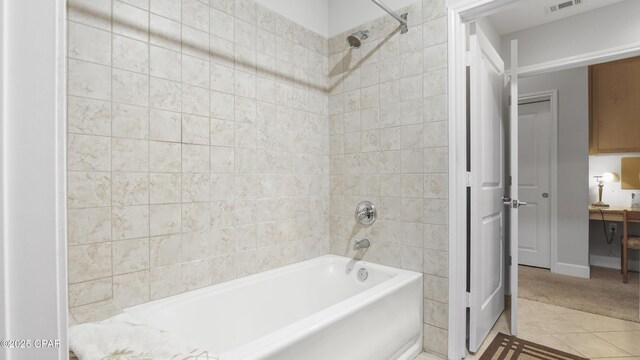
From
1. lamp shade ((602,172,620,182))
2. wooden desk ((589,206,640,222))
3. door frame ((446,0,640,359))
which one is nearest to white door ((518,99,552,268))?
wooden desk ((589,206,640,222))

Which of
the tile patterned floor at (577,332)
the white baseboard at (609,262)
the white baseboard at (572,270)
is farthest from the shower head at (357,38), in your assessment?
the white baseboard at (609,262)

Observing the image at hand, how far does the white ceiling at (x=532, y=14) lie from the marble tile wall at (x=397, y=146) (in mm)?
1149

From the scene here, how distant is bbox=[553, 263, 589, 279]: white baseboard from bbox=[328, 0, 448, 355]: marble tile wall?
8.13 ft

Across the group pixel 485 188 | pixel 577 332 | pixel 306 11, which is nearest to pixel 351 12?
pixel 306 11

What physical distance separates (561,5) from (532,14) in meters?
0.20

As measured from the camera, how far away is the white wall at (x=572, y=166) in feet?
10.9

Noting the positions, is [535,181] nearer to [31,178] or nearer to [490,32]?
[490,32]

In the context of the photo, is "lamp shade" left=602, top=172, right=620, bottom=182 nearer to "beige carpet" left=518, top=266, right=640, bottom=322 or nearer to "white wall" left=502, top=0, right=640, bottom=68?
"beige carpet" left=518, top=266, right=640, bottom=322

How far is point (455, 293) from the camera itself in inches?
71.2

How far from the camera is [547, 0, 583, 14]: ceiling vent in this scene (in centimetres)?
246

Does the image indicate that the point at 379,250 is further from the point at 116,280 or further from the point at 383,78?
the point at 116,280

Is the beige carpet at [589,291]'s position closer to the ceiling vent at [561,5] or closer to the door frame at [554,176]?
the door frame at [554,176]

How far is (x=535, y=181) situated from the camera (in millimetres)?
3645

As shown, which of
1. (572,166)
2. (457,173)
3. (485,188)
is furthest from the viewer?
(572,166)
